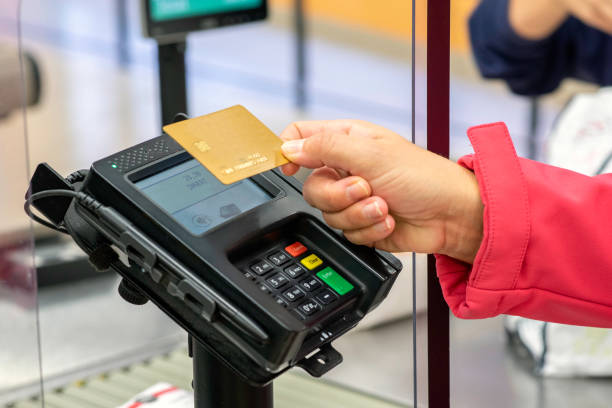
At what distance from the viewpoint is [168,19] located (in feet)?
4.91

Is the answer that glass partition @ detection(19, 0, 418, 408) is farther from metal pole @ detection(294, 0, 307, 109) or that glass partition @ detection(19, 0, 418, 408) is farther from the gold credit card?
the gold credit card

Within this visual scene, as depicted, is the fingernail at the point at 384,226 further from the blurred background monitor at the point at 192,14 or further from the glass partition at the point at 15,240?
the blurred background monitor at the point at 192,14

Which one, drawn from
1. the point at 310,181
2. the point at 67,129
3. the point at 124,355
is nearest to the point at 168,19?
the point at 124,355

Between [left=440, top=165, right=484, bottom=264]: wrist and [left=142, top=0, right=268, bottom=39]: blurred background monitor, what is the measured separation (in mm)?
763

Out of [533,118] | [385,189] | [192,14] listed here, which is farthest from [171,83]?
[533,118]

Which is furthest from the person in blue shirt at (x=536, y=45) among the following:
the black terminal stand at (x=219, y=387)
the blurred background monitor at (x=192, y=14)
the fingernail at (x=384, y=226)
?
the black terminal stand at (x=219, y=387)

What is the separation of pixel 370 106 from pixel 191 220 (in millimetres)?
3873

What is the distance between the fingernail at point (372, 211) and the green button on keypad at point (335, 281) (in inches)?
2.4

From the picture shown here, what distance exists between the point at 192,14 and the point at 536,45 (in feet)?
2.30

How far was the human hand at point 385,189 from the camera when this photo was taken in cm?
81

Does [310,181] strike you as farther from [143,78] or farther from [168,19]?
[143,78]

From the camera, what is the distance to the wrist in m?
Result: 0.88

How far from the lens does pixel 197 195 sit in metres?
0.79

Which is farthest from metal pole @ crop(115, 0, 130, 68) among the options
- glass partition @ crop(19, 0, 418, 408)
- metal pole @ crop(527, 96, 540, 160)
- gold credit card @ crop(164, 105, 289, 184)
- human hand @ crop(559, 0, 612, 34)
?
gold credit card @ crop(164, 105, 289, 184)
